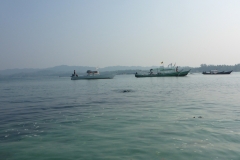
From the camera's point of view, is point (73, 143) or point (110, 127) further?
point (110, 127)

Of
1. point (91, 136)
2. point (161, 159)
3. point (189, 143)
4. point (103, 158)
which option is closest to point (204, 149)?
point (189, 143)

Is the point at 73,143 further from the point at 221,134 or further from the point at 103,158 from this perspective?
the point at 221,134

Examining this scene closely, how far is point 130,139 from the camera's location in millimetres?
9609

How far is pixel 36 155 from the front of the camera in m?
8.16

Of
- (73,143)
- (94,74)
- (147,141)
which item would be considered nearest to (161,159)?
(147,141)

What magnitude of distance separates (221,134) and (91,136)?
6174 mm

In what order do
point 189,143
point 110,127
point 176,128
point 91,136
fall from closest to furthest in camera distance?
point 189,143 < point 91,136 < point 176,128 < point 110,127

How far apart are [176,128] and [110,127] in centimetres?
361

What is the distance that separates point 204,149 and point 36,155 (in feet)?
21.2

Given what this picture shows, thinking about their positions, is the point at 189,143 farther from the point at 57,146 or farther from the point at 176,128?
the point at 57,146

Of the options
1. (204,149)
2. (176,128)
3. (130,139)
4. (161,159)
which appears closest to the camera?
(161,159)

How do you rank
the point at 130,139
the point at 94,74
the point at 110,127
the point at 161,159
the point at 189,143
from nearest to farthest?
the point at 161,159 → the point at 189,143 → the point at 130,139 → the point at 110,127 → the point at 94,74

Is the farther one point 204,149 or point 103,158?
point 204,149

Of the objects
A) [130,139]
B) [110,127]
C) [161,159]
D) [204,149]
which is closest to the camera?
[161,159]
